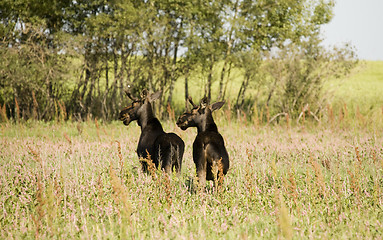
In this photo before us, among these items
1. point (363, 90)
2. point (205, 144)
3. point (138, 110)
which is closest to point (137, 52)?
point (138, 110)

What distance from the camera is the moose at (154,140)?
6738 millimetres

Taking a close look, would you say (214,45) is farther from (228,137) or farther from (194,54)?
(228,137)

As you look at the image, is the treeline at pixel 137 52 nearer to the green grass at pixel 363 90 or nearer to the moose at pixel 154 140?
the green grass at pixel 363 90

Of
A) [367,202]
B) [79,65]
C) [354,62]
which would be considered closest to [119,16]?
[79,65]

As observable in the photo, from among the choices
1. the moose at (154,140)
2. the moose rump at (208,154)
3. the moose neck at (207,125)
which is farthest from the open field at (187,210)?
the moose neck at (207,125)

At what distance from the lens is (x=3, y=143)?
10.4 metres

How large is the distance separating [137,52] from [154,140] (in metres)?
15.0

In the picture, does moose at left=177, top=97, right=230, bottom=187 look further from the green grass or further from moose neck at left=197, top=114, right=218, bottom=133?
the green grass

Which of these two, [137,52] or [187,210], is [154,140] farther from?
[137,52]

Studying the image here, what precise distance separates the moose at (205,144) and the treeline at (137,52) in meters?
12.9

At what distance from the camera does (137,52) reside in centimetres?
2141

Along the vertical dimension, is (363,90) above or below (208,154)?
above

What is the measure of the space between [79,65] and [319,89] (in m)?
13.2

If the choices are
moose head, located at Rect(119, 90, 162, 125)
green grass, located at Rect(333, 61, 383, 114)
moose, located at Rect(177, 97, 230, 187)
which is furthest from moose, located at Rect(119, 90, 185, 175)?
green grass, located at Rect(333, 61, 383, 114)
